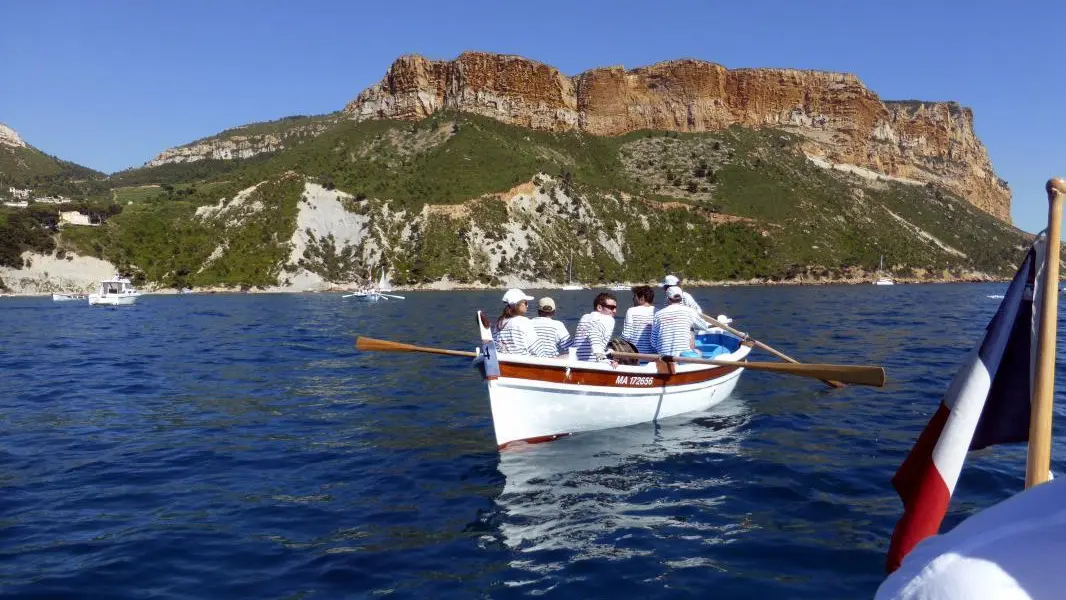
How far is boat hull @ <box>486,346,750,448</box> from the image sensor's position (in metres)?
12.0

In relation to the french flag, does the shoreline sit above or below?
above

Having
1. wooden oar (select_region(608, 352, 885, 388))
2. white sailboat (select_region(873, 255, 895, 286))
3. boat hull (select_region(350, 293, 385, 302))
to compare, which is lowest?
wooden oar (select_region(608, 352, 885, 388))

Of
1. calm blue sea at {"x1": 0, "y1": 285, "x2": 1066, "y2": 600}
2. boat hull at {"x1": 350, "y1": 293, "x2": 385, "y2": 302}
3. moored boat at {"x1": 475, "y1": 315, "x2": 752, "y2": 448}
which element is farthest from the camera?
boat hull at {"x1": 350, "y1": 293, "x2": 385, "y2": 302}

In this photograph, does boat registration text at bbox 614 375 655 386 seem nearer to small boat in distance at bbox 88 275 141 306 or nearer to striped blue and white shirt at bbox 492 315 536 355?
striped blue and white shirt at bbox 492 315 536 355

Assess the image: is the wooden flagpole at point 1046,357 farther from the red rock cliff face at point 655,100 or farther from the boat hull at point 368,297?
the red rock cliff face at point 655,100

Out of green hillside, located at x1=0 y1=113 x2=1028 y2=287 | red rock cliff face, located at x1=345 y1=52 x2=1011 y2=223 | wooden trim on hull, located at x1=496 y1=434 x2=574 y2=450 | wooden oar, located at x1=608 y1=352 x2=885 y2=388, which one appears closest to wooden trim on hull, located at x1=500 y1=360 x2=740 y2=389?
wooden trim on hull, located at x1=496 y1=434 x2=574 y2=450

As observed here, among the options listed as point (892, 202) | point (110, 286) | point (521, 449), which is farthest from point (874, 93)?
point (521, 449)

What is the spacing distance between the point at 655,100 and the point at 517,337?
563 feet

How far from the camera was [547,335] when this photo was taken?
13.3 metres

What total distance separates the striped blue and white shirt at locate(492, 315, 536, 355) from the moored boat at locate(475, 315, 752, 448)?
795 millimetres

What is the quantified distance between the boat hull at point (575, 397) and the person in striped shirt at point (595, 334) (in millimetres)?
672

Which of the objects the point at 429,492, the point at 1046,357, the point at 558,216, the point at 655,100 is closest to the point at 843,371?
the point at 1046,357

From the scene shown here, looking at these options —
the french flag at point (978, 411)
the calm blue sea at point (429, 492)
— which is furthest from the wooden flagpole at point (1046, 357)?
the calm blue sea at point (429, 492)

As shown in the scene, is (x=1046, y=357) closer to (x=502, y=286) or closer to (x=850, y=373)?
(x=850, y=373)
